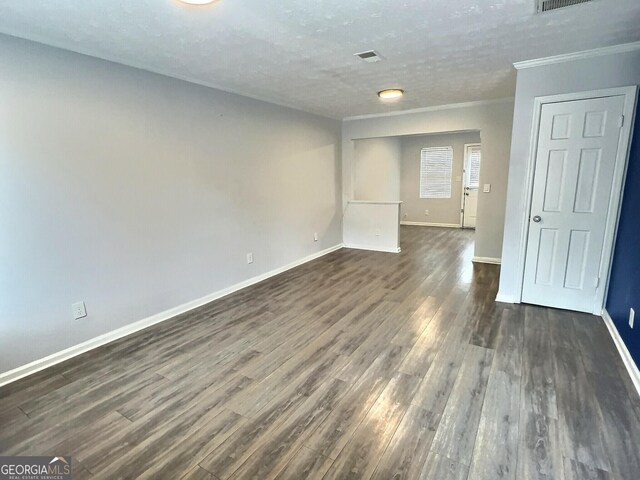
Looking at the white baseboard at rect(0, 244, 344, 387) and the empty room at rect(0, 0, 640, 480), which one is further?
the white baseboard at rect(0, 244, 344, 387)

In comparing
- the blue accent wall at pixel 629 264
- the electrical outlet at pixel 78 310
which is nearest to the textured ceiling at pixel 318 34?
the blue accent wall at pixel 629 264

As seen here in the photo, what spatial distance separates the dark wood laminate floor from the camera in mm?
1603

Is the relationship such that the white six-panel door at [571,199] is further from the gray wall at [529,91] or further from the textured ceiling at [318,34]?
the textured ceiling at [318,34]

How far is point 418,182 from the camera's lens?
8531 mm

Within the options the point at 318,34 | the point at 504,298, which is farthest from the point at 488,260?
the point at 318,34

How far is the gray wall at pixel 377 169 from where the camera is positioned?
709 centimetres

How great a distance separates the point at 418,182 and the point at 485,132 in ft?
12.5

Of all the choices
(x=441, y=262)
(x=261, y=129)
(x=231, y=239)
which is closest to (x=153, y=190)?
(x=231, y=239)

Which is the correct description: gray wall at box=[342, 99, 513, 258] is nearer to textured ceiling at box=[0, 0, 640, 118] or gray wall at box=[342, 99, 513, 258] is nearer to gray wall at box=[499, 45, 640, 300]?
textured ceiling at box=[0, 0, 640, 118]

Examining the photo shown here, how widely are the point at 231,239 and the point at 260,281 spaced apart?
30.1 inches

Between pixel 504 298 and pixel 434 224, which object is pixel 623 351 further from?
pixel 434 224

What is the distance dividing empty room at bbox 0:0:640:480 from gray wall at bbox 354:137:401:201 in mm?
2950

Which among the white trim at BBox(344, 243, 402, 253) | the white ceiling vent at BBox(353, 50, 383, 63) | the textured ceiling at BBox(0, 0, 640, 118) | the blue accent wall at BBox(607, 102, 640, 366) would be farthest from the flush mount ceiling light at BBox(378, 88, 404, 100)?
the white trim at BBox(344, 243, 402, 253)

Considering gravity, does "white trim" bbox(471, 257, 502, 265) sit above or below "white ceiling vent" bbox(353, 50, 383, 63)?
below
